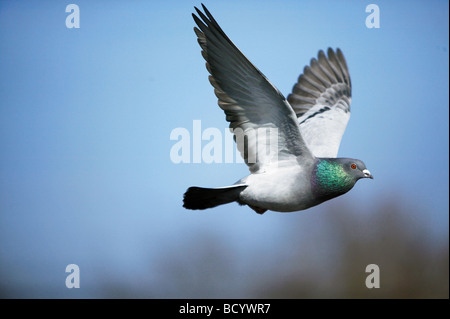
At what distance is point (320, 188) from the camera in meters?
4.34

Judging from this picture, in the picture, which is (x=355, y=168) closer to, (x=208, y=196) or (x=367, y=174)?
(x=367, y=174)

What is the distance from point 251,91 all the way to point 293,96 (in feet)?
6.87

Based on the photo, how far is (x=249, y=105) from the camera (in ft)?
14.8

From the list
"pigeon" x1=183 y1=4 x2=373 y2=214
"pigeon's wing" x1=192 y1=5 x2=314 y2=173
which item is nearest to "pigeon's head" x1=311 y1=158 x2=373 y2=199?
"pigeon" x1=183 y1=4 x2=373 y2=214

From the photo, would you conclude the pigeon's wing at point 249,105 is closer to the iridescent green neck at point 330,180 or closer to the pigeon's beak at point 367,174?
the iridescent green neck at point 330,180

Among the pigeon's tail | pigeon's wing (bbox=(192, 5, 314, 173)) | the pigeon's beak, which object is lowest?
the pigeon's tail

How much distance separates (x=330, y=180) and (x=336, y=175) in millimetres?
78

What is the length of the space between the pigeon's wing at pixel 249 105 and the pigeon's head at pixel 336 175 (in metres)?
0.20

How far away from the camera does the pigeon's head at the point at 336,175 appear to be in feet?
14.3

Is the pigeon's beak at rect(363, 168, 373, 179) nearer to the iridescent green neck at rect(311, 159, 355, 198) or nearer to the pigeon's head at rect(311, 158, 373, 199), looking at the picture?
the pigeon's head at rect(311, 158, 373, 199)

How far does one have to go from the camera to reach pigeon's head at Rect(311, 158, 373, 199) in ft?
14.3

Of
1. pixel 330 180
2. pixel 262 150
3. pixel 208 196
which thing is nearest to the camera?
pixel 330 180

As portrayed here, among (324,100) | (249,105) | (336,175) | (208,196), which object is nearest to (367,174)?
(336,175)
